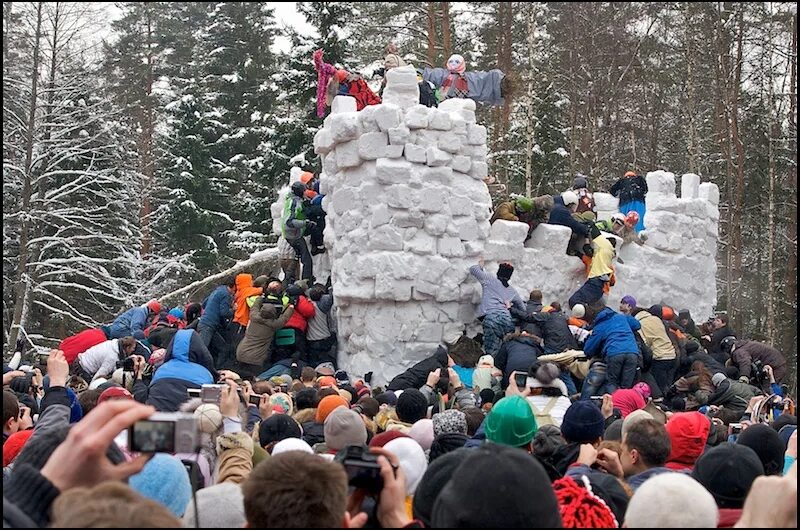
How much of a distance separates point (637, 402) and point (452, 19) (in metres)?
14.3

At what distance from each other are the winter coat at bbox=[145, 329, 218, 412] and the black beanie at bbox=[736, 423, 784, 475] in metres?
3.26

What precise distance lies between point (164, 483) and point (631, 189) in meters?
12.3

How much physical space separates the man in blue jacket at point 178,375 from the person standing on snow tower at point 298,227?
5.05 m

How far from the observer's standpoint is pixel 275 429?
4625mm

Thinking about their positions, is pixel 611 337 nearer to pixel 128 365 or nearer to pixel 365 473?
pixel 128 365

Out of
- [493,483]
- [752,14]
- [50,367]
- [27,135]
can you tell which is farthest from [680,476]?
[752,14]

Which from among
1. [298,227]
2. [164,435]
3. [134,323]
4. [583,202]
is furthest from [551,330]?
[164,435]

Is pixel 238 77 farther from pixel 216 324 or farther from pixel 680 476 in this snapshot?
pixel 680 476

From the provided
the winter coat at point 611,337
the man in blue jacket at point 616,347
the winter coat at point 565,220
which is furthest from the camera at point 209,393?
the winter coat at point 565,220

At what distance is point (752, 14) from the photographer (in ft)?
60.7

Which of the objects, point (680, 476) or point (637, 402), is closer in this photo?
point (680, 476)

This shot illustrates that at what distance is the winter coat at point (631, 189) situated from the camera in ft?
47.2

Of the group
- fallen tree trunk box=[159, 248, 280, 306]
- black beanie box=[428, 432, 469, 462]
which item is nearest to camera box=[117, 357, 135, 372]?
black beanie box=[428, 432, 469, 462]

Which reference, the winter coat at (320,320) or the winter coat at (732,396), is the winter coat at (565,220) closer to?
the winter coat at (320,320)
